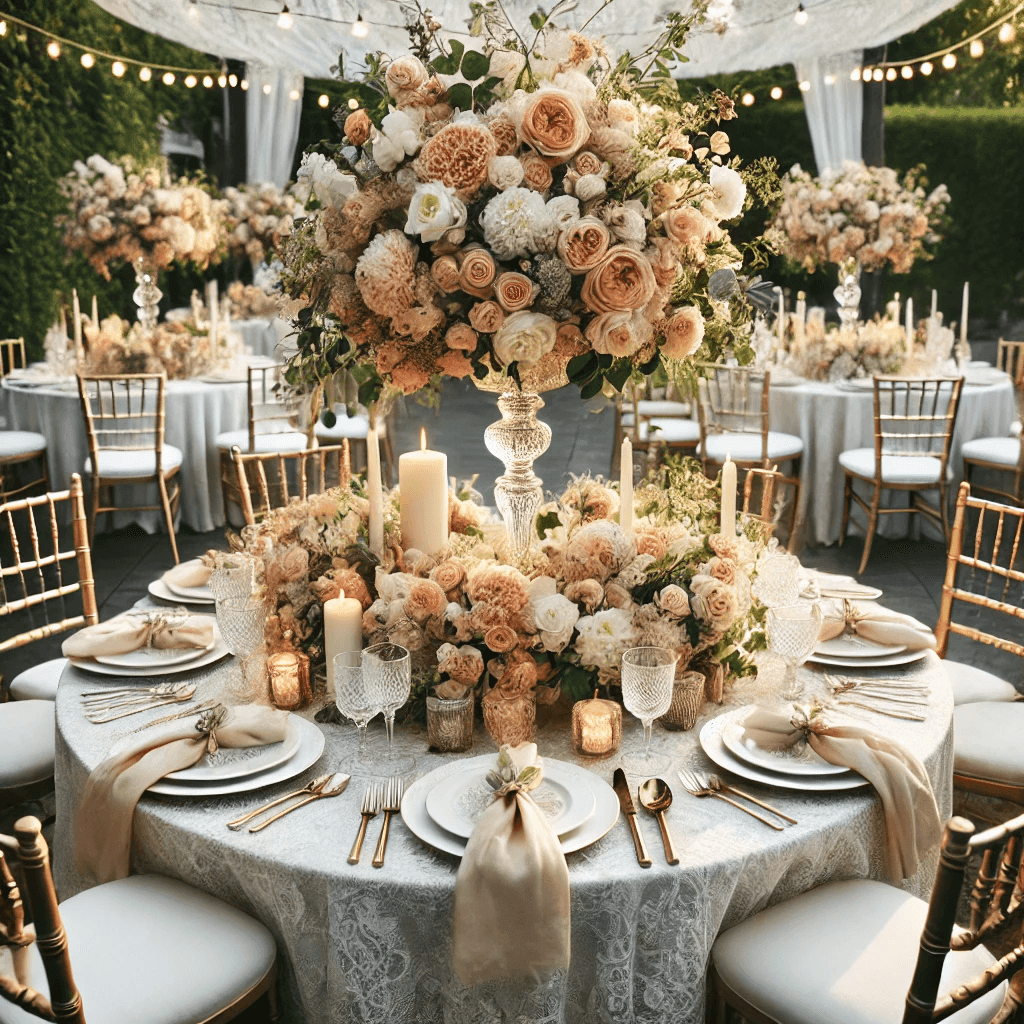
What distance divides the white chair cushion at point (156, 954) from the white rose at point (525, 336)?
0.97 meters

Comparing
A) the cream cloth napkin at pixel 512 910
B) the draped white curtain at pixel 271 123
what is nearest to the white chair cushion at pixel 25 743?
the cream cloth napkin at pixel 512 910

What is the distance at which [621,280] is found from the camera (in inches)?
67.4

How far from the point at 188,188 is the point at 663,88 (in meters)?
5.01

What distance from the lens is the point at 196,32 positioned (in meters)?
7.70

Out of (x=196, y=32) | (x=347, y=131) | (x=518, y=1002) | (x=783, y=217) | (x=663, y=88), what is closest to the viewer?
(x=518, y=1002)

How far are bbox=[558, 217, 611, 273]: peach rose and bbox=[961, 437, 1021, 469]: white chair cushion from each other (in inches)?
163

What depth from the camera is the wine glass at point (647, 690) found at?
1588 millimetres

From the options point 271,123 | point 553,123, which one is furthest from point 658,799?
point 271,123

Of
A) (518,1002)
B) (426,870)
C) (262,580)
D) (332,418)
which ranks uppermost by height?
(332,418)

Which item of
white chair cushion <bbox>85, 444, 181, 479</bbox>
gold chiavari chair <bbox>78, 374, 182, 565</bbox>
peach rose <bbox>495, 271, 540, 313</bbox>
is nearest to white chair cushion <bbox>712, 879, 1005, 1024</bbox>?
peach rose <bbox>495, 271, 540, 313</bbox>

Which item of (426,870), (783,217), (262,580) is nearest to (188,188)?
(783,217)

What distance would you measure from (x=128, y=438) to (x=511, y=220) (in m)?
4.30

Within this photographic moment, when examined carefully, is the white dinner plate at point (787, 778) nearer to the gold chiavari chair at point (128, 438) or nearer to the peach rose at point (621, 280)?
the peach rose at point (621, 280)

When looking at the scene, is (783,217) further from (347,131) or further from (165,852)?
(165,852)
